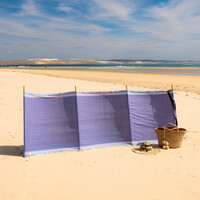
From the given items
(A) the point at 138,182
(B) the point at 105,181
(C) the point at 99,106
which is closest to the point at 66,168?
(B) the point at 105,181

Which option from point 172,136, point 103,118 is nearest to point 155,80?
point 172,136

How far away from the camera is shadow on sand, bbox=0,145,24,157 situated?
20.5ft

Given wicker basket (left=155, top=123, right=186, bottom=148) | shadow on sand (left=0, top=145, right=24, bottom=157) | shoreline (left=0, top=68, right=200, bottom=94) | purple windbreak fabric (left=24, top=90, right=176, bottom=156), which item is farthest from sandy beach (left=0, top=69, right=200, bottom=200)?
shoreline (left=0, top=68, right=200, bottom=94)

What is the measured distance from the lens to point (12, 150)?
6512mm

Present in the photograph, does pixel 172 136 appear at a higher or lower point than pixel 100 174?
higher

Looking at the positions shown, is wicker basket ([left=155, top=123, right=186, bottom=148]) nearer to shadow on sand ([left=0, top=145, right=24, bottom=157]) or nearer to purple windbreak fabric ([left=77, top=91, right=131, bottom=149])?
purple windbreak fabric ([left=77, top=91, right=131, bottom=149])

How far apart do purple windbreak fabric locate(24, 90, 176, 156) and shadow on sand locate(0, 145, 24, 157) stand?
0.39 metres

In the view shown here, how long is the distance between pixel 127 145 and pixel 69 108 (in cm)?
202

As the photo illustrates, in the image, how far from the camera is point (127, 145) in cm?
689

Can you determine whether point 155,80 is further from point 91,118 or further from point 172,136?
point 91,118

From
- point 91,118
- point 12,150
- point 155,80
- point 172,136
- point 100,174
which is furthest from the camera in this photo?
point 155,80

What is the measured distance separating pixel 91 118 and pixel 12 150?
93.1 inches

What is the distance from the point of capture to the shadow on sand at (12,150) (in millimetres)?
6235

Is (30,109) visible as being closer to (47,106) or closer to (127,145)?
(47,106)
